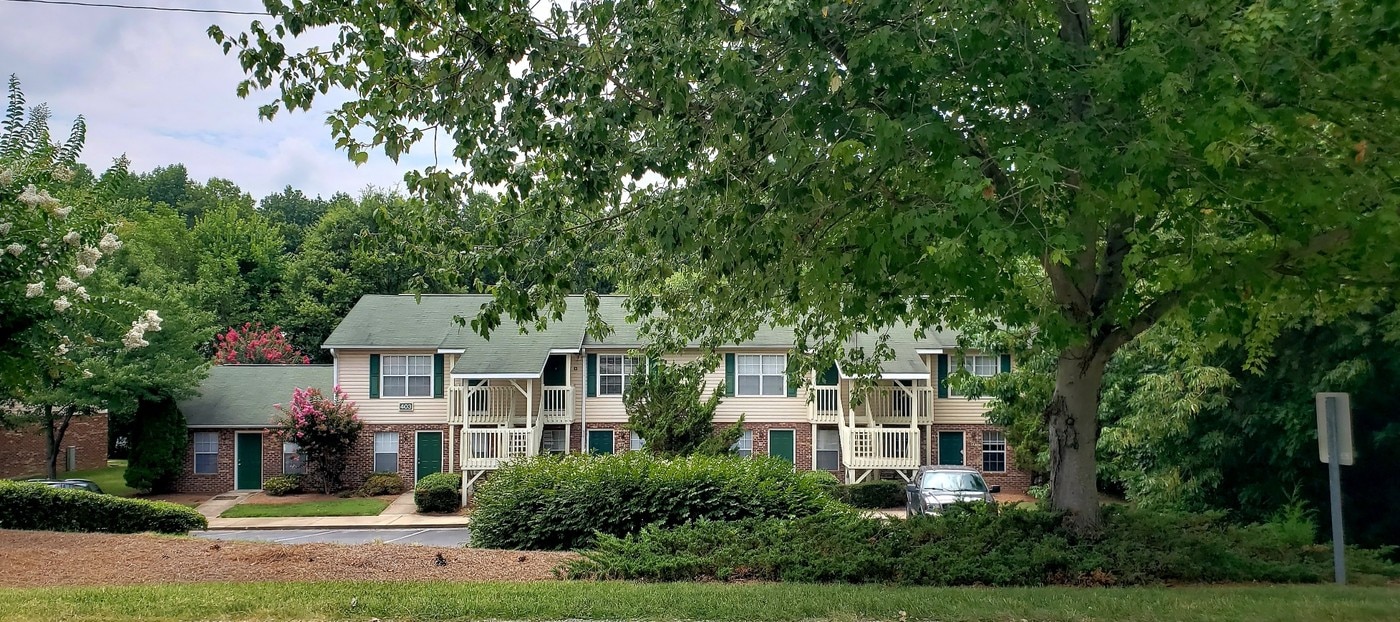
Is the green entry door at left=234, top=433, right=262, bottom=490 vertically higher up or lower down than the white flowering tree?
lower down

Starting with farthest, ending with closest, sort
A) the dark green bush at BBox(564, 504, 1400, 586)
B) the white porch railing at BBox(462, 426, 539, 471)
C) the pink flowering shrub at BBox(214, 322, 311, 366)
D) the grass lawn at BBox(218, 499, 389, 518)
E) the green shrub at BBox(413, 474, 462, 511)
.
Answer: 1. the pink flowering shrub at BBox(214, 322, 311, 366)
2. the white porch railing at BBox(462, 426, 539, 471)
3. the green shrub at BBox(413, 474, 462, 511)
4. the grass lawn at BBox(218, 499, 389, 518)
5. the dark green bush at BBox(564, 504, 1400, 586)

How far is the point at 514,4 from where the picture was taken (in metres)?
7.68

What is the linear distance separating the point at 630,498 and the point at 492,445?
14.0m

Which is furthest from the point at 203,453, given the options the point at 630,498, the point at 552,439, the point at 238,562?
the point at 630,498

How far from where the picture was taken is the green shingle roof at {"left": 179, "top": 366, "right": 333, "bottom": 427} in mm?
29578

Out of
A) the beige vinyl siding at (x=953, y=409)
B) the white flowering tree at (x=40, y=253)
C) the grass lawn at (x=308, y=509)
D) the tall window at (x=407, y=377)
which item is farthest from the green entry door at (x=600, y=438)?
the white flowering tree at (x=40, y=253)

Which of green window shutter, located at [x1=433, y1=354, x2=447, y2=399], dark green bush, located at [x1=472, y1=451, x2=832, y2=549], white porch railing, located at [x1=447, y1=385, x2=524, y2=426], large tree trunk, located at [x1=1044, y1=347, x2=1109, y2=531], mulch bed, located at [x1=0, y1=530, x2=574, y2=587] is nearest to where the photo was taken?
mulch bed, located at [x1=0, y1=530, x2=574, y2=587]

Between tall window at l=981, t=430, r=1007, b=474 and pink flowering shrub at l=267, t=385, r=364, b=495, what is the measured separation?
18.6m

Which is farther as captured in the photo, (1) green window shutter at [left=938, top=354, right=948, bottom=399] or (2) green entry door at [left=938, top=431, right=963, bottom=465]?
(2) green entry door at [left=938, top=431, right=963, bottom=465]

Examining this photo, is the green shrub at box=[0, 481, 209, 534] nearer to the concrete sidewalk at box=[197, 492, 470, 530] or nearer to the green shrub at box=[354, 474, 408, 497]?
the concrete sidewalk at box=[197, 492, 470, 530]

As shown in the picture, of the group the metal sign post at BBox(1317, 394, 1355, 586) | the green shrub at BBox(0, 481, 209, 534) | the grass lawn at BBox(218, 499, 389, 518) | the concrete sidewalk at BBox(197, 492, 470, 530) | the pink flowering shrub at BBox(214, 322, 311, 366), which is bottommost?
the concrete sidewalk at BBox(197, 492, 470, 530)

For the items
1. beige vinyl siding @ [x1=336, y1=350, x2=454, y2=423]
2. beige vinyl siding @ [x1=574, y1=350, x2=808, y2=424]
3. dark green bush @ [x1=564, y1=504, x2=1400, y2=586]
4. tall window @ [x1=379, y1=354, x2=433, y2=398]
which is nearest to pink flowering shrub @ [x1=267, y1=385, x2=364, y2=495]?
beige vinyl siding @ [x1=336, y1=350, x2=454, y2=423]

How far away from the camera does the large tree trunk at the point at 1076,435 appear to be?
11102 millimetres

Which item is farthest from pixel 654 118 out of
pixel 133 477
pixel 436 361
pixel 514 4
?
pixel 133 477
